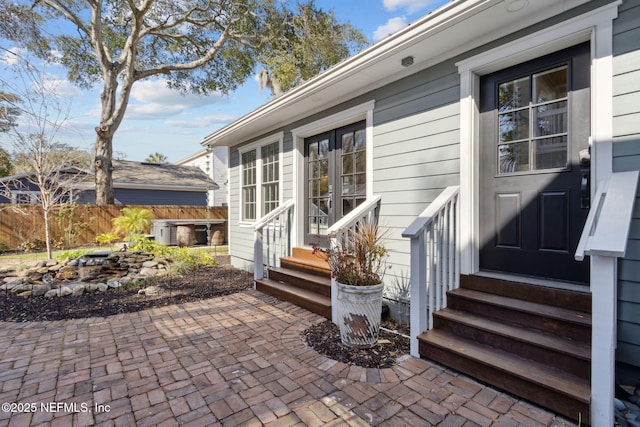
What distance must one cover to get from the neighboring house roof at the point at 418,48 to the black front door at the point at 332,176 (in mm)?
473

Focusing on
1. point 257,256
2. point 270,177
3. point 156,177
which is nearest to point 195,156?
point 156,177

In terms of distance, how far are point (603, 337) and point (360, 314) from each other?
62.0 inches

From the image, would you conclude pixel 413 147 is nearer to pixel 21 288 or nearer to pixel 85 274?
pixel 85 274

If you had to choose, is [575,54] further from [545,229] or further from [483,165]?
[545,229]

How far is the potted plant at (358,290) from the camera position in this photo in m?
2.75

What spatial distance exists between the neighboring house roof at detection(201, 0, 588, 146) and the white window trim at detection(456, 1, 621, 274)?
145 millimetres

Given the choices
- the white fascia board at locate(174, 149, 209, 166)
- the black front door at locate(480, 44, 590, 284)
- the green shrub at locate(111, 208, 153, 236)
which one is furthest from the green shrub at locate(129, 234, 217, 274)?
the white fascia board at locate(174, 149, 209, 166)

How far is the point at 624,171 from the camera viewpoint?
6.96ft

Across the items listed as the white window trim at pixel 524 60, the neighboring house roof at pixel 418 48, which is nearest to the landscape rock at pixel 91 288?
the neighboring house roof at pixel 418 48

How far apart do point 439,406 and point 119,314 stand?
12.0 ft

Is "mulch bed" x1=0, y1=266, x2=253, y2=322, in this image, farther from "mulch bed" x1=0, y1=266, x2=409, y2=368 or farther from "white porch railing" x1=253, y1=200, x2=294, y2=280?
"white porch railing" x1=253, y1=200, x2=294, y2=280

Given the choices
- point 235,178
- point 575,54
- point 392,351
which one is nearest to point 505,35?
point 575,54

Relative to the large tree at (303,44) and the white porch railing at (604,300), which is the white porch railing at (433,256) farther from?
the large tree at (303,44)

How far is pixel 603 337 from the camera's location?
1657 mm
